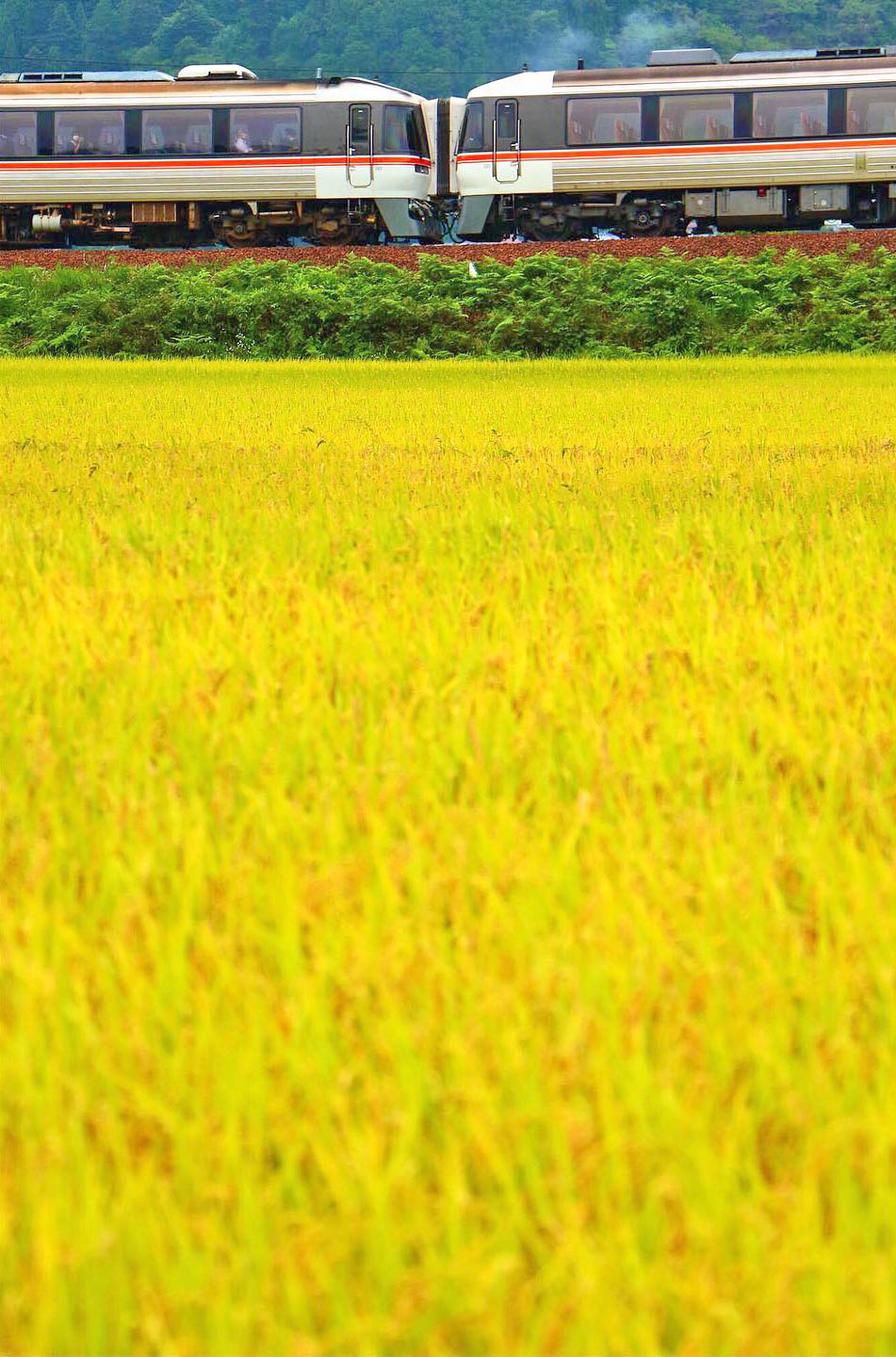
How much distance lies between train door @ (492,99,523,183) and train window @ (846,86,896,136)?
589 centimetres

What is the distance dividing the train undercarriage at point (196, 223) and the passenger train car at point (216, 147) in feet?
0.14

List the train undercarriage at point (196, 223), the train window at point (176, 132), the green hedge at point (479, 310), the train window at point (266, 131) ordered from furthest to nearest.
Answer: the train undercarriage at point (196, 223), the train window at point (176, 132), the train window at point (266, 131), the green hedge at point (479, 310)

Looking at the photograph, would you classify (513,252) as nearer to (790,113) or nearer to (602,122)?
(602,122)

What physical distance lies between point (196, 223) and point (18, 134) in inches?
143

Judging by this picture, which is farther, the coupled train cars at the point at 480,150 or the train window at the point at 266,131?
the train window at the point at 266,131

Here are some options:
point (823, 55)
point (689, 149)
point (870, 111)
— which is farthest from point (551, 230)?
point (870, 111)

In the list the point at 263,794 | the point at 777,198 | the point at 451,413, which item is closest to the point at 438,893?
the point at 263,794

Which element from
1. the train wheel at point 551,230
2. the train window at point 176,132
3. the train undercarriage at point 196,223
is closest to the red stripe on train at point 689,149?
the train wheel at point 551,230

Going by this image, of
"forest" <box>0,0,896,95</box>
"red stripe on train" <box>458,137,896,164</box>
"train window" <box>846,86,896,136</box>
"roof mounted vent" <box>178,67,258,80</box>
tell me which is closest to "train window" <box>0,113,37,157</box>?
"roof mounted vent" <box>178,67,258,80</box>

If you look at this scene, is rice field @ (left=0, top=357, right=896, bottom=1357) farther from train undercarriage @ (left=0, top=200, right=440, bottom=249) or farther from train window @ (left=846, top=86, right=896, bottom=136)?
train undercarriage @ (left=0, top=200, right=440, bottom=249)

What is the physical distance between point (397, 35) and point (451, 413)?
121 m

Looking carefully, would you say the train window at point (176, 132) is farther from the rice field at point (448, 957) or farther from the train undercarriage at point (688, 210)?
the rice field at point (448, 957)

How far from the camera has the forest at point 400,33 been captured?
407ft

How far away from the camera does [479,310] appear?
2588cm
